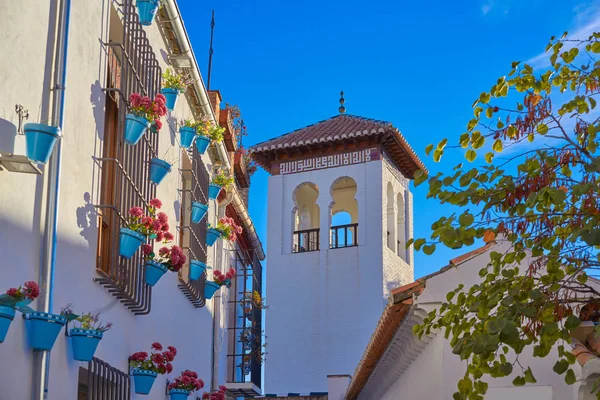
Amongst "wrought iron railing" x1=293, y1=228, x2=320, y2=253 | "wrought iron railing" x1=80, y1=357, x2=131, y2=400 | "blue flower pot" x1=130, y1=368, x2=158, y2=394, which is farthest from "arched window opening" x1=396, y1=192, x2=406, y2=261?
"wrought iron railing" x1=80, y1=357, x2=131, y2=400

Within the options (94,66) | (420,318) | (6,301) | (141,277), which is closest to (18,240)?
(6,301)

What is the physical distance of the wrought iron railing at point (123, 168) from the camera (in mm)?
8875

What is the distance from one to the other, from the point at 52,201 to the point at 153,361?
10.9ft

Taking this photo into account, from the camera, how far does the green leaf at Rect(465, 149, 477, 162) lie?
6691 millimetres

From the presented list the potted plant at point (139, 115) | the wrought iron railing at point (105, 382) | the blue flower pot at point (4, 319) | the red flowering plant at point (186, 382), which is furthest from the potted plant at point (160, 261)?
the blue flower pot at point (4, 319)

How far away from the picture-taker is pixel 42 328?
665cm

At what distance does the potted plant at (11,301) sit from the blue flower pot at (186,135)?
6.00m

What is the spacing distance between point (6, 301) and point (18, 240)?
765 millimetres

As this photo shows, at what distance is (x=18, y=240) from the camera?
6.58m

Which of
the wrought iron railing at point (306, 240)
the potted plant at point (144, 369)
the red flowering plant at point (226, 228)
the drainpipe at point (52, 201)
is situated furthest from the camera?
the wrought iron railing at point (306, 240)

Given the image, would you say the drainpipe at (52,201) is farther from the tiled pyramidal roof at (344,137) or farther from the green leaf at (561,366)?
the tiled pyramidal roof at (344,137)

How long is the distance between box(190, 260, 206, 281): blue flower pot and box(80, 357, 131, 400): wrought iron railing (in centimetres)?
316

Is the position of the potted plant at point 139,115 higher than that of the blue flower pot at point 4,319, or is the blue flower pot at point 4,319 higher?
the potted plant at point 139,115

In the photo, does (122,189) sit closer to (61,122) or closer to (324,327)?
(61,122)
